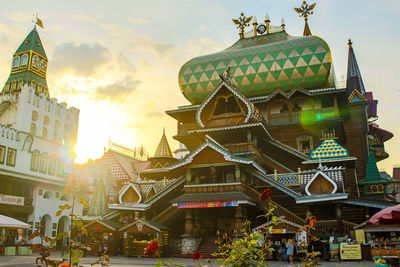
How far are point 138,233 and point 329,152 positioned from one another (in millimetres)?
13331

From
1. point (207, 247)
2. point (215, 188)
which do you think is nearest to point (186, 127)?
point (215, 188)

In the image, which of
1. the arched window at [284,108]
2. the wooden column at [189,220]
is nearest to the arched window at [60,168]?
the wooden column at [189,220]

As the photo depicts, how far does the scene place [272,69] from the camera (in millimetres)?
33844

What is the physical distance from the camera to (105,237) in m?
26.0

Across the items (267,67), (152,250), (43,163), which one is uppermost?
(267,67)

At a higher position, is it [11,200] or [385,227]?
[11,200]

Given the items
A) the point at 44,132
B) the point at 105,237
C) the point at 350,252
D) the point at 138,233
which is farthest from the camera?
the point at 44,132

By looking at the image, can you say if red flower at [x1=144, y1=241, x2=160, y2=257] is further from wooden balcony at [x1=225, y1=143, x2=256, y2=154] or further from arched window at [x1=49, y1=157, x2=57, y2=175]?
arched window at [x1=49, y1=157, x2=57, y2=175]

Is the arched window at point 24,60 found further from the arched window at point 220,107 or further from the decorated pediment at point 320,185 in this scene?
the decorated pediment at point 320,185

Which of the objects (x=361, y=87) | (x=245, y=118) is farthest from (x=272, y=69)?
(x=361, y=87)

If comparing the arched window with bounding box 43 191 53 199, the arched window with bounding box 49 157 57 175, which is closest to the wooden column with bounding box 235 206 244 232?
the arched window with bounding box 49 157 57 175

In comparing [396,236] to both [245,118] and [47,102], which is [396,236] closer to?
[245,118]

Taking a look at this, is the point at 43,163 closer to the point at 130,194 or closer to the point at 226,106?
the point at 130,194

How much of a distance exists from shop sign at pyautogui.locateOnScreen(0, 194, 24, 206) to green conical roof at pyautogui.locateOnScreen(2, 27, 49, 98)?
1224 cm
